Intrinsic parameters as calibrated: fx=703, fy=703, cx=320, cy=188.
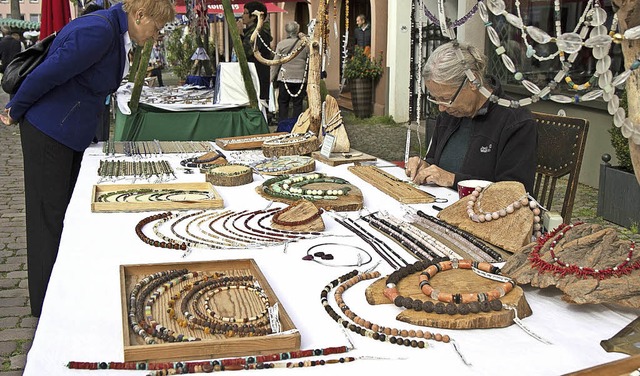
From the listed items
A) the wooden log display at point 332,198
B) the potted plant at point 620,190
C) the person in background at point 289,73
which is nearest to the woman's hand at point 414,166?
the wooden log display at point 332,198

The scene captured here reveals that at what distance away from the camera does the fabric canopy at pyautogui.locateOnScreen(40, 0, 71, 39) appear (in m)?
5.66

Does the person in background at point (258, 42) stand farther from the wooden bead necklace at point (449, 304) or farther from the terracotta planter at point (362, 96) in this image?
the wooden bead necklace at point (449, 304)

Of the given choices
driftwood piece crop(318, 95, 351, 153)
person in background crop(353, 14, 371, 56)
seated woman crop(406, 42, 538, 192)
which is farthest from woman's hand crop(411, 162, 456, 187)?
person in background crop(353, 14, 371, 56)

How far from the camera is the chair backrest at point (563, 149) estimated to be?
2.85m

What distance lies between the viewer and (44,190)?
315 cm

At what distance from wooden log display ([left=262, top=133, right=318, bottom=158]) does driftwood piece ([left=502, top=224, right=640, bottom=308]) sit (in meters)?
2.17

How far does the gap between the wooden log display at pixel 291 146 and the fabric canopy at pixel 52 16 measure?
2.85 metres

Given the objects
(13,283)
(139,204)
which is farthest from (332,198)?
(13,283)

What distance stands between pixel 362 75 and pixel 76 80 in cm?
909

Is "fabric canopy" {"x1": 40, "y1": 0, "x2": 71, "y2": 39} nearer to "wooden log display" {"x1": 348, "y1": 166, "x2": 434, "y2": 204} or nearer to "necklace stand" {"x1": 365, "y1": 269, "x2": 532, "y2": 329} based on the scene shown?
"wooden log display" {"x1": 348, "y1": 166, "x2": 434, "y2": 204}

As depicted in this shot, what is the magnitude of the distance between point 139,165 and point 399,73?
321 inches

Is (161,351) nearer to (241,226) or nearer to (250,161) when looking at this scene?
(241,226)

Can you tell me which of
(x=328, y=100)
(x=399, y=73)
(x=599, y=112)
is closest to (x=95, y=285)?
(x=328, y=100)

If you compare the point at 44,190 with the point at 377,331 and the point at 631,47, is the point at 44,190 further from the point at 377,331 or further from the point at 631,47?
the point at 631,47
